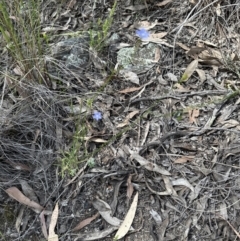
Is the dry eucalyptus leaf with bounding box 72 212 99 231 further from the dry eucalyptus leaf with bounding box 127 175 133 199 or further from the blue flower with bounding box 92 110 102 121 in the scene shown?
the blue flower with bounding box 92 110 102 121

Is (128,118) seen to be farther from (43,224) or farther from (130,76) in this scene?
(43,224)

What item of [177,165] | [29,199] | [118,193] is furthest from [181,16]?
[29,199]

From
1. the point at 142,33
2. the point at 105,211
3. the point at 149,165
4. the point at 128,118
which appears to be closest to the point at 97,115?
the point at 128,118

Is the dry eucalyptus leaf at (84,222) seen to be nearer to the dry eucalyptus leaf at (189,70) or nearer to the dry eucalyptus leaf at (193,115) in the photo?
the dry eucalyptus leaf at (193,115)

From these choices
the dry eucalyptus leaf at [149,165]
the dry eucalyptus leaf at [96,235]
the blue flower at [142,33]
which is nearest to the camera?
the dry eucalyptus leaf at [96,235]

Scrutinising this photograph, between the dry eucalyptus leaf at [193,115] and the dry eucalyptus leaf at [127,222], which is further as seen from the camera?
the dry eucalyptus leaf at [193,115]

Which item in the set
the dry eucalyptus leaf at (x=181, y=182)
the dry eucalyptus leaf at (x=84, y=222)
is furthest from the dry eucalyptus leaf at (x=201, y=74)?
the dry eucalyptus leaf at (x=84, y=222)

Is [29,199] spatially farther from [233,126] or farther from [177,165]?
[233,126]

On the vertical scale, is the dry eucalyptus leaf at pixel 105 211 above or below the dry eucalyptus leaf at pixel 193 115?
below
